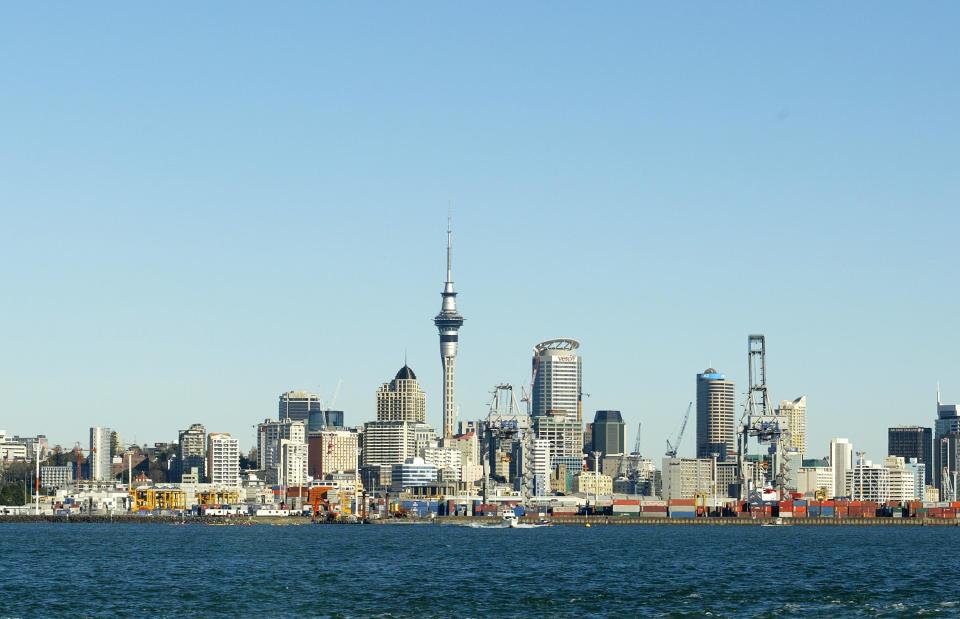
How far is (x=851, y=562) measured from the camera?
15075cm

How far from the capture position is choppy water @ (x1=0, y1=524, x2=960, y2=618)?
9562 centimetres

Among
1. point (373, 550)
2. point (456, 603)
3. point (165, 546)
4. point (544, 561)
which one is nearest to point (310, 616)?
point (456, 603)

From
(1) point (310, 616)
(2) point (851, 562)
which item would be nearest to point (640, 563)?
(2) point (851, 562)

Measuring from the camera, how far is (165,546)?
186m

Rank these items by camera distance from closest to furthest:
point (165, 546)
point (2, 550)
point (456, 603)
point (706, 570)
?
point (456, 603) < point (706, 570) < point (2, 550) < point (165, 546)

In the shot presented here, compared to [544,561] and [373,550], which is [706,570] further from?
[373,550]

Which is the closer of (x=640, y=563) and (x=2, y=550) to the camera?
(x=640, y=563)

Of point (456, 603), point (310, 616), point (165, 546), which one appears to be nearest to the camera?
point (310, 616)

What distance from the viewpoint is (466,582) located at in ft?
387

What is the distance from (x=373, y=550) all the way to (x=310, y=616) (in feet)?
279

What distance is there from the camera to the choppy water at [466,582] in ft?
314

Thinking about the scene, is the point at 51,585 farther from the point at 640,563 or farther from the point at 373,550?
the point at 373,550

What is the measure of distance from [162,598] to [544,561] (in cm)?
5427

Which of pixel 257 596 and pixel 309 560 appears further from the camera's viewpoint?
pixel 309 560
